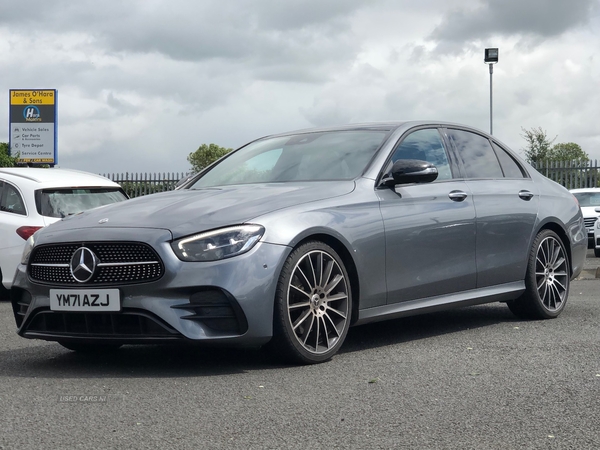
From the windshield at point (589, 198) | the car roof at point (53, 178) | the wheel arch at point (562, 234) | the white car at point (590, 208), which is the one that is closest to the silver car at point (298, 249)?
the wheel arch at point (562, 234)

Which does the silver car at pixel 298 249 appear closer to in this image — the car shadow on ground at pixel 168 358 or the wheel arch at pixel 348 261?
the wheel arch at pixel 348 261

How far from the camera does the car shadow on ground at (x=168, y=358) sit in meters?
5.72

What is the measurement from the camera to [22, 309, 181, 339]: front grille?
5477 mm

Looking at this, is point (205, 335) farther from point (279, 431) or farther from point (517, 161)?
point (517, 161)

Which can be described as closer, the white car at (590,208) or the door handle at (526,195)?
the door handle at (526,195)

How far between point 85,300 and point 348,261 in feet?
5.43

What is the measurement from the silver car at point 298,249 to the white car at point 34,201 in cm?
365

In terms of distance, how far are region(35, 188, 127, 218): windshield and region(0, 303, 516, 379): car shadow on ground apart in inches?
148

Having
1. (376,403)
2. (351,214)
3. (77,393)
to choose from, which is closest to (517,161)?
(351,214)

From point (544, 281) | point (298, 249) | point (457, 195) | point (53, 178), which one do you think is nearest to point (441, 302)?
point (457, 195)

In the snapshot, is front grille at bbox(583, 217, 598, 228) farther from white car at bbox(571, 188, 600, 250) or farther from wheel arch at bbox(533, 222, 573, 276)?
wheel arch at bbox(533, 222, 573, 276)

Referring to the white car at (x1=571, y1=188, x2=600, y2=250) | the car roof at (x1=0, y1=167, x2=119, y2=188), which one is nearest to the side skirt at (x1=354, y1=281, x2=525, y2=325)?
the car roof at (x1=0, y1=167, x2=119, y2=188)

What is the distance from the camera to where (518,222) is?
7.71 meters

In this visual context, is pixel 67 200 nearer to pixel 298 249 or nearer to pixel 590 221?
pixel 298 249
